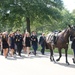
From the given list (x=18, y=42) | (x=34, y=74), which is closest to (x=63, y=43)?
(x=34, y=74)

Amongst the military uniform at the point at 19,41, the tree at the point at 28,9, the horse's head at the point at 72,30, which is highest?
the tree at the point at 28,9

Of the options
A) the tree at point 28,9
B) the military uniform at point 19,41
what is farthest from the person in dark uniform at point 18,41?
the tree at point 28,9

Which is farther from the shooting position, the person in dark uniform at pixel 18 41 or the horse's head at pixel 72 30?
the person in dark uniform at pixel 18 41

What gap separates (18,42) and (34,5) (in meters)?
16.3

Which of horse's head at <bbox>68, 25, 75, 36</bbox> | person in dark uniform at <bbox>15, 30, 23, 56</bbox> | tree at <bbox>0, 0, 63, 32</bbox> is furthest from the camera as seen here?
tree at <bbox>0, 0, 63, 32</bbox>

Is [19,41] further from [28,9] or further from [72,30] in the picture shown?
[28,9]

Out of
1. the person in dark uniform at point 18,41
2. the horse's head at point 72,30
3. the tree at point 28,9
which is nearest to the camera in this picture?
the horse's head at point 72,30

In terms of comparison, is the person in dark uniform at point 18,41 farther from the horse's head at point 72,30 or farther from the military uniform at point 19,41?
the horse's head at point 72,30

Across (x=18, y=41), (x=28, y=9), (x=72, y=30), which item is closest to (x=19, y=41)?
(x=18, y=41)

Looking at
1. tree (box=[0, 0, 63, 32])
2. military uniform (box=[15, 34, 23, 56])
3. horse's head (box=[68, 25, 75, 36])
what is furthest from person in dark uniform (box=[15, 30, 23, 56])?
tree (box=[0, 0, 63, 32])

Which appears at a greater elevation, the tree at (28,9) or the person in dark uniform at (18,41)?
the tree at (28,9)

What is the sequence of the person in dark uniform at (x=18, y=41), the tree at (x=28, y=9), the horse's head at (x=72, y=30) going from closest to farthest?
the horse's head at (x=72, y=30), the person in dark uniform at (x=18, y=41), the tree at (x=28, y=9)

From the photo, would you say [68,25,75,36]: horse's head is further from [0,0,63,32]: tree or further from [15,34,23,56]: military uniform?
[0,0,63,32]: tree

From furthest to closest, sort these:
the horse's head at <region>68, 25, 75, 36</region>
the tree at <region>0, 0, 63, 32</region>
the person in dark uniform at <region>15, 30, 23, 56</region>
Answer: the tree at <region>0, 0, 63, 32</region> < the person in dark uniform at <region>15, 30, 23, 56</region> < the horse's head at <region>68, 25, 75, 36</region>
